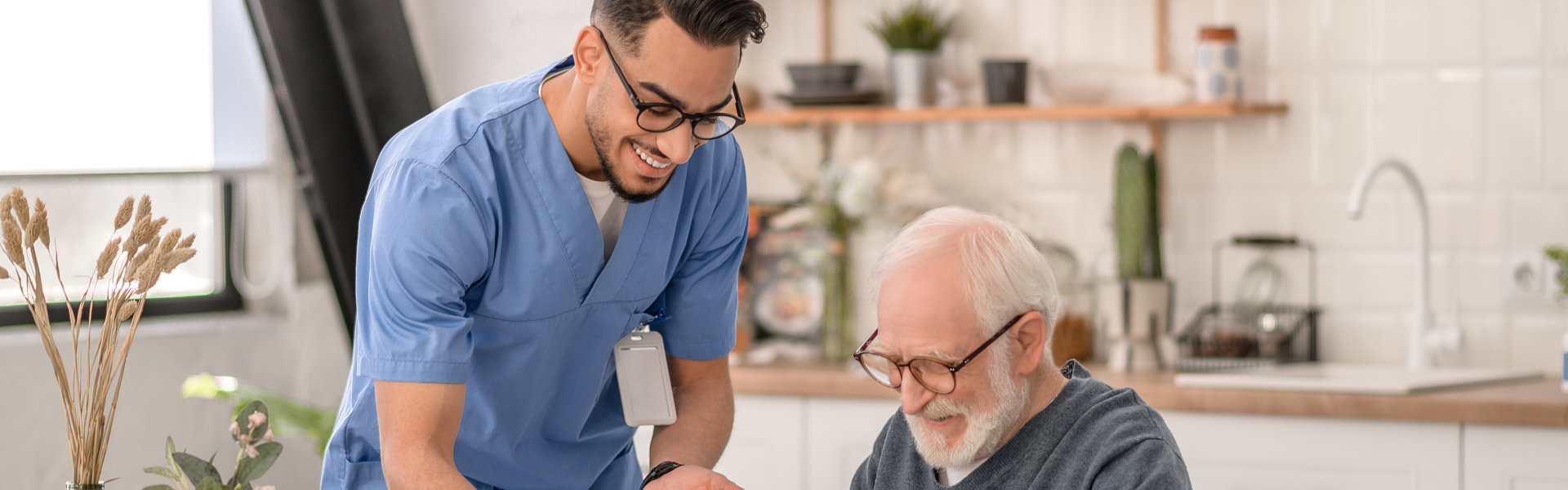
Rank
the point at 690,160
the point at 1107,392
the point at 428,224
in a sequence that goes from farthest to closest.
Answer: the point at 690,160 < the point at 1107,392 < the point at 428,224

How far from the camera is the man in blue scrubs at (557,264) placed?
140cm

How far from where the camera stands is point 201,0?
8.42 ft

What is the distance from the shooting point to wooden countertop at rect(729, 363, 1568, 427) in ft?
8.18

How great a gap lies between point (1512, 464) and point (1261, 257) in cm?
76

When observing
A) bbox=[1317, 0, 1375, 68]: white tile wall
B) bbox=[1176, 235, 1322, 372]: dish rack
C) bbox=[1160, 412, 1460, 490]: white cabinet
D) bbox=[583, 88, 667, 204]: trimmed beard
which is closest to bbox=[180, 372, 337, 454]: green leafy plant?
bbox=[583, 88, 667, 204]: trimmed beard

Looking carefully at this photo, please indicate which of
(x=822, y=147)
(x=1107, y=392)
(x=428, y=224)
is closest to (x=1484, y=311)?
(x=822, y=147)

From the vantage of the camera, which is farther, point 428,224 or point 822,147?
point 822,147

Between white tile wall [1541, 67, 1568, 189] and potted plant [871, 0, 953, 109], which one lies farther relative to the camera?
potted plant [871, 0, 953, 109]

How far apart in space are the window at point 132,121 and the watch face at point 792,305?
127 cm

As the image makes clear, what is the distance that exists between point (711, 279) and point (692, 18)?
1.57 feet

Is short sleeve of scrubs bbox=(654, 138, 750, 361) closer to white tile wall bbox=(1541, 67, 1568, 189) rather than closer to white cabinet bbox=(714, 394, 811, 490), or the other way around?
white cabinet bbox=(714, 394, 811, 490)

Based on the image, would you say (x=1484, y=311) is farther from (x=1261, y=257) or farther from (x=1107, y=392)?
(x=1107, y=392)

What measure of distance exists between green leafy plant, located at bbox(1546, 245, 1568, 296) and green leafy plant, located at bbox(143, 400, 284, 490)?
2.45m

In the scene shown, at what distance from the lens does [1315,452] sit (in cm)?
263
